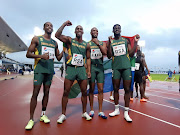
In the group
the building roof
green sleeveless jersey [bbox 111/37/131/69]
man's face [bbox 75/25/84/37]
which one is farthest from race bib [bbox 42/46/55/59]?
the building roof

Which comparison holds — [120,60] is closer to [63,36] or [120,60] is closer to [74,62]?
[74,62]

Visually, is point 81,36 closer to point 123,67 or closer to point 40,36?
point 40,36

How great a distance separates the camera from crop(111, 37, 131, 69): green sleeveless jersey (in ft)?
10.1

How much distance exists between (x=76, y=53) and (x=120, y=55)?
1.13 metres

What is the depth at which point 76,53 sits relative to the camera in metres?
2.83

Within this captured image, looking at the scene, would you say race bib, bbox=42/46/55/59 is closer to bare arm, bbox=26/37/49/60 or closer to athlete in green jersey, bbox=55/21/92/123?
bare arm, bbox=26/37/49/60

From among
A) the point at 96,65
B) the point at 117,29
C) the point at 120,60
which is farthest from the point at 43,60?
the point at 117,29

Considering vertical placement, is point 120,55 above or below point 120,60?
above

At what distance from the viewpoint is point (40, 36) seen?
265cm

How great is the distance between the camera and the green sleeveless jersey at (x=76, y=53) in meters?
2.80

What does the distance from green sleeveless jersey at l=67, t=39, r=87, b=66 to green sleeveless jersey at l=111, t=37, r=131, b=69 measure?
855mm

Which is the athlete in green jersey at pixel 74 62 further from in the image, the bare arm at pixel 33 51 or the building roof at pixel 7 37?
the building roof at pixel 7 37

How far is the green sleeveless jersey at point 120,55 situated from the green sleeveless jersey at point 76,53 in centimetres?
86

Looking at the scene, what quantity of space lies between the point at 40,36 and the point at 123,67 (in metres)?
2.07
